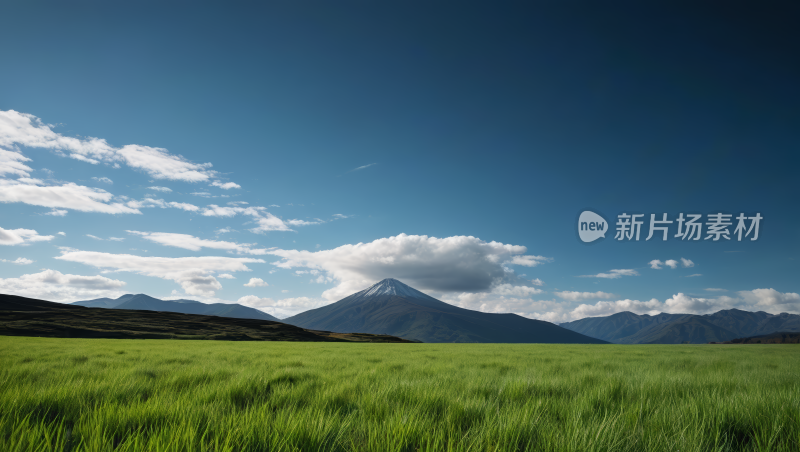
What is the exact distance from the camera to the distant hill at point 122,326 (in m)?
66.8

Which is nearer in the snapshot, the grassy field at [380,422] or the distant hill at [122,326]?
the grassy field at [380,422]

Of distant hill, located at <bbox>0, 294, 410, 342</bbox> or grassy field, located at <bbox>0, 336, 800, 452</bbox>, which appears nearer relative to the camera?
grassy field, located at <bbox>0, 336, 800, 452</bbox>

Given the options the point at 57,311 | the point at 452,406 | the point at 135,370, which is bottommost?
the point at 57,311

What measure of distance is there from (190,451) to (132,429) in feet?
2.92

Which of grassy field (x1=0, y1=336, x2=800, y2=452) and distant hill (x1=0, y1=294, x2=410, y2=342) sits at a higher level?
grassy field (x1=0, y1=336, x2=800, y2=452)

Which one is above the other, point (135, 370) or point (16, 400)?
point (16, 400)

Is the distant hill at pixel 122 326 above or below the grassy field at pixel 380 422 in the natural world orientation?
below

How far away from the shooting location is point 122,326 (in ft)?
260

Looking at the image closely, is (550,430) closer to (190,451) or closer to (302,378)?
(190,451)

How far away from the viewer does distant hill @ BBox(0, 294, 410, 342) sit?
66812 mm

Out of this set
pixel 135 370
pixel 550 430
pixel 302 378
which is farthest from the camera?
pixel 135 370

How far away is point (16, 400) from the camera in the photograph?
8.54ft

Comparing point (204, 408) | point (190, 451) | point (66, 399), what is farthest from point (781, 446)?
point (66, 399)

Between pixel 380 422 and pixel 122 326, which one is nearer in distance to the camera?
pixel 380 422
